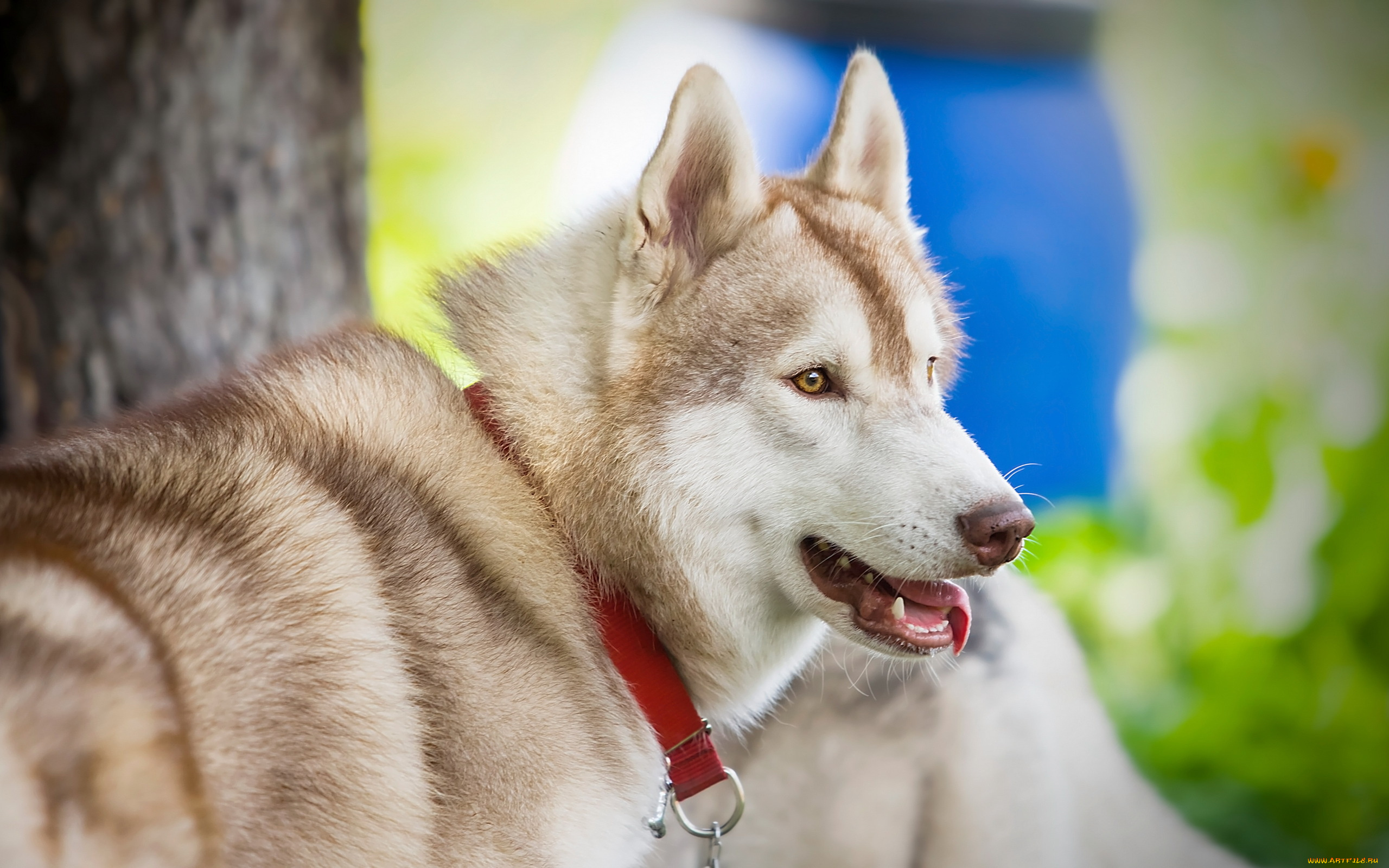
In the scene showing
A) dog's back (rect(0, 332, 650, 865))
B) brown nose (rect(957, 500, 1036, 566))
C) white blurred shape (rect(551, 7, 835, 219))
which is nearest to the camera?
dog's back (rect(0, 332, 650, 865))

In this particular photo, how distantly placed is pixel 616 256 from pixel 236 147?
198cm

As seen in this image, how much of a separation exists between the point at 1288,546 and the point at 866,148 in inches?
92.0

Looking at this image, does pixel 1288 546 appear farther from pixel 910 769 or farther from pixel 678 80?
pixel 678 80

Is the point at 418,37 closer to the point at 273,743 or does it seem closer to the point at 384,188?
the point at 384,188

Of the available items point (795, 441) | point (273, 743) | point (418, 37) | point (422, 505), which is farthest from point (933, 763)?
point (418, 37)

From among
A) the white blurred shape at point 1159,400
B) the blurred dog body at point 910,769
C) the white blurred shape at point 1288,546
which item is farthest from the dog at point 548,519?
the white blurred shape at point 1288,546

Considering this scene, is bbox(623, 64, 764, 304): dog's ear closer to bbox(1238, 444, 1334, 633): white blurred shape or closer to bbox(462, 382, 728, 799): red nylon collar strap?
bbox(462, 382, 728, 799): red nylon collar strap

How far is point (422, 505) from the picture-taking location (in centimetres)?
176

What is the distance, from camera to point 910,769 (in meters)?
2.51

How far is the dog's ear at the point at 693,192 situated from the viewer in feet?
5.94

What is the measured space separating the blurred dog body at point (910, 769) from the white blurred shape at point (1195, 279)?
145 centimetres

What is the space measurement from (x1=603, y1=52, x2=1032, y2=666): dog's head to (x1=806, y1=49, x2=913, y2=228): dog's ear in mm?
379

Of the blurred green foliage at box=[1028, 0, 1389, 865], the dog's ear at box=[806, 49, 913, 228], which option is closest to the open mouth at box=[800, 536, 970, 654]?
the dog's ear at box=[806, 49, 913, 228]

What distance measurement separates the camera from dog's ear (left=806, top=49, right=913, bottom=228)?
2201 mm
